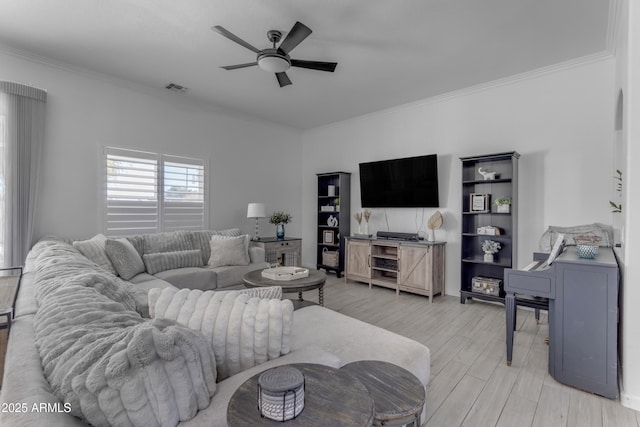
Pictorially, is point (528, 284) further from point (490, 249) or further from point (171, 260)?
point (171, 260)

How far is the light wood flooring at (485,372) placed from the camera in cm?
185

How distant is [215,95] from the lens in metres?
4.57

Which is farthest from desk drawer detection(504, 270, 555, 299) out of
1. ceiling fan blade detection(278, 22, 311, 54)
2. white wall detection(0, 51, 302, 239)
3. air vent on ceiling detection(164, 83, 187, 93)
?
air vent on ceiling detection(164, 83, 187, 93)

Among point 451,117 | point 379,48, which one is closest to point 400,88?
point 451,117

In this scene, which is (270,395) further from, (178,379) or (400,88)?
(400,88)

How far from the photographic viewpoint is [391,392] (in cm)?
122

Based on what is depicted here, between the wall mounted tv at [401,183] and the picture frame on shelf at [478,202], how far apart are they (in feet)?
1.72

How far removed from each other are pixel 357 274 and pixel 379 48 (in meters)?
3.23

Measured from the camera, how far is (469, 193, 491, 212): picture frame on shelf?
12.8ft

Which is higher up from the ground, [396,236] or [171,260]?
[396,236]

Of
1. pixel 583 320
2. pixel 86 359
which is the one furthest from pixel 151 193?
pixel 583 320

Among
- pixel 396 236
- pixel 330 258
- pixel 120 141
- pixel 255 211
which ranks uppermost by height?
pixel 120 141

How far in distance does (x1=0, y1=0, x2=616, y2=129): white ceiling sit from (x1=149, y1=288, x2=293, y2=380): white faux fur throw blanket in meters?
2.44

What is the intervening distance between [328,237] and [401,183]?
69.1 inches
